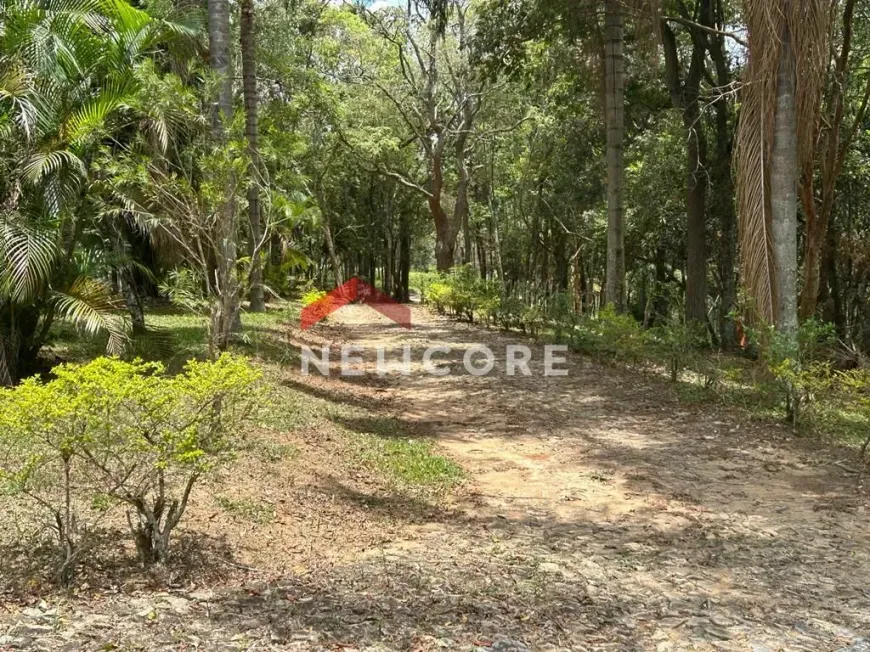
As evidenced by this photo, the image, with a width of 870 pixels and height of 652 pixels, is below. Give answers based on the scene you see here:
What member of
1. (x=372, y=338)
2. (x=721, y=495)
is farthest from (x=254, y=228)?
(x=721, y=495)

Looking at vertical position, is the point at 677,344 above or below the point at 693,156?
below

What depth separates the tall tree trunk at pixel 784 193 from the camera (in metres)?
8.45

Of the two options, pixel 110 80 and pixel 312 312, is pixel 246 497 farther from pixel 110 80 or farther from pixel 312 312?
pixel 312 312

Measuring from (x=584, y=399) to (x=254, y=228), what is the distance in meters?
8.65

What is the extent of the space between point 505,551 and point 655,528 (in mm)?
1258

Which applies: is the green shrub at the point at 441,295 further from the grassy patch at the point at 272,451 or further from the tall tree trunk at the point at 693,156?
the grassy patch at the point at 272,451

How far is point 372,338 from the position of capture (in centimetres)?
1931

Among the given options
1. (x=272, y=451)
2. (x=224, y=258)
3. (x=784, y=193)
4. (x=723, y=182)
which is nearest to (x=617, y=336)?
(x=784, y=193)

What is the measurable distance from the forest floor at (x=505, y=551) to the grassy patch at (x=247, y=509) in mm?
22

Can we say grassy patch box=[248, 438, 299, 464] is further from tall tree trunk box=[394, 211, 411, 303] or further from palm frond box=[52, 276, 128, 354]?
tall tree trunk box=[394, 211, 411, 303]

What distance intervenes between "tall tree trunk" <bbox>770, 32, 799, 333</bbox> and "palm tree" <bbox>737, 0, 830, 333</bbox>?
0.04 feet

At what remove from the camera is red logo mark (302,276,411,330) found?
2240 cm

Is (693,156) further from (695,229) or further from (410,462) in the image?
(410,462)

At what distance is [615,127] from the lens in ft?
43.5
